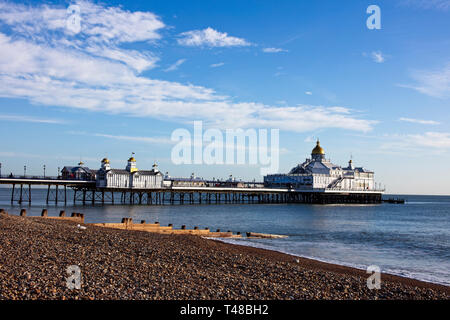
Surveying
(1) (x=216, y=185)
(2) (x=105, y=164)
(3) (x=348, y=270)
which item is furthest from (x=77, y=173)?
(3) (x=348, y=270)

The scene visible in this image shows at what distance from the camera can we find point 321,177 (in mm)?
113188

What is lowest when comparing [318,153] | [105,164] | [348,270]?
[348,270]

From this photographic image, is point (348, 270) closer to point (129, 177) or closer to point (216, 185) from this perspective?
point (129, 177)

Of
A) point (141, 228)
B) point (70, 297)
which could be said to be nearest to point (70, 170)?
point (141, 228)

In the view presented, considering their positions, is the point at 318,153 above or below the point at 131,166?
above

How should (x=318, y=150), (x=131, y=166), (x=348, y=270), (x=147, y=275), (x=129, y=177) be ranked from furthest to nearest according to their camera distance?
1. (x=318, y=150)
2. (x=131, y=166)
3. (x=129, y=177)
4. (x=348, y=270)
5. (x=147, y=275)

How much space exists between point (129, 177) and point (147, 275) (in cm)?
6142

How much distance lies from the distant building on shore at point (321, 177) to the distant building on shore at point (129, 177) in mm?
46595

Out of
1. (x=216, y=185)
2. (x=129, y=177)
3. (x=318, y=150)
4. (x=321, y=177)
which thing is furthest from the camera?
(x=318, y=150)

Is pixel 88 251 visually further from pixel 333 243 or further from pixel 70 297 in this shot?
pixel 333 243

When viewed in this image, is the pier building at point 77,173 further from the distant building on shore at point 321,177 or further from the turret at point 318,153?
the turret at point 318,153

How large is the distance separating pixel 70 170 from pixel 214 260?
70599 millimetres

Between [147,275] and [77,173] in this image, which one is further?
[77,173]
